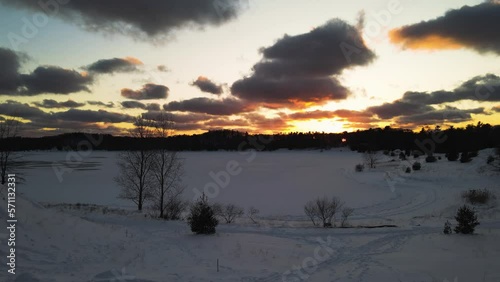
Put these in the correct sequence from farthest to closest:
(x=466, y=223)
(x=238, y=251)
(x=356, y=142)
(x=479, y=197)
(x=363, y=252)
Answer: (x=356, y=142) < (x=479, y=197) < (x=466, y=223) < (x=238, y=251) < (x=363, y=252)

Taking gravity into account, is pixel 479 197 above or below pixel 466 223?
below

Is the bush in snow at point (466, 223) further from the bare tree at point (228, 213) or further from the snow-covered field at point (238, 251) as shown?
the bare tree at point (228, 213)

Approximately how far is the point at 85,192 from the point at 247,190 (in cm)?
2129

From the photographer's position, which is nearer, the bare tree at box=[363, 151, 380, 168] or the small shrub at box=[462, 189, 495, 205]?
the small shrub at box=[462, 189, 495, 205]

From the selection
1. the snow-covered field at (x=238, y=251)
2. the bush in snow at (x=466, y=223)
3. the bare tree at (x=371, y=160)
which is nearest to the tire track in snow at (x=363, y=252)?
the snow-covered field at (x=238, y=251)

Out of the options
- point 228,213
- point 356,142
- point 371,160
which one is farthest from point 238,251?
point 356,142

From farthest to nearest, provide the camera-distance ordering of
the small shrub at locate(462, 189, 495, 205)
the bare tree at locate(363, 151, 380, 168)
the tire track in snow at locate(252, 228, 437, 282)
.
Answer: the bare tree at locate(363, 151, 380, 168), the small shrub at locate(462, 189, 495, 205), the tire track in snow at locate(252, 228, 437, 282)

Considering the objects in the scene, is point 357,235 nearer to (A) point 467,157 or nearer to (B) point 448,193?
(B) point 448,193

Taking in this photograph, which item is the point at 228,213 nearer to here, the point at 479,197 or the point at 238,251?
the point at 238,251

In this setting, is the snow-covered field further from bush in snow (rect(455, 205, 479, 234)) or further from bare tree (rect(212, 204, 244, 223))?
bare tree (rect(212, 204, 244, 223))

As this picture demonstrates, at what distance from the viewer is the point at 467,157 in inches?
1754

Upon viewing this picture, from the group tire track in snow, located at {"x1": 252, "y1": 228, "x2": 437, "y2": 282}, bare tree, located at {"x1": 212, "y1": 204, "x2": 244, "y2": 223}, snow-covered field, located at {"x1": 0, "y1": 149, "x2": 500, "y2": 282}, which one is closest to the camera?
snow-covered field, located at {"x1": 0, "y1": 149, "x2": 500, "y2": 282}

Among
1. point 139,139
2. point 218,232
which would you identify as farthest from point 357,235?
point 139,139

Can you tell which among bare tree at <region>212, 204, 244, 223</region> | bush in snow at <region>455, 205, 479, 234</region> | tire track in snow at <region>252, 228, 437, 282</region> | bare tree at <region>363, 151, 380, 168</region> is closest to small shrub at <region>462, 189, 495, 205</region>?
tire track in snow at <region>252, 228, 437, 282</region>
